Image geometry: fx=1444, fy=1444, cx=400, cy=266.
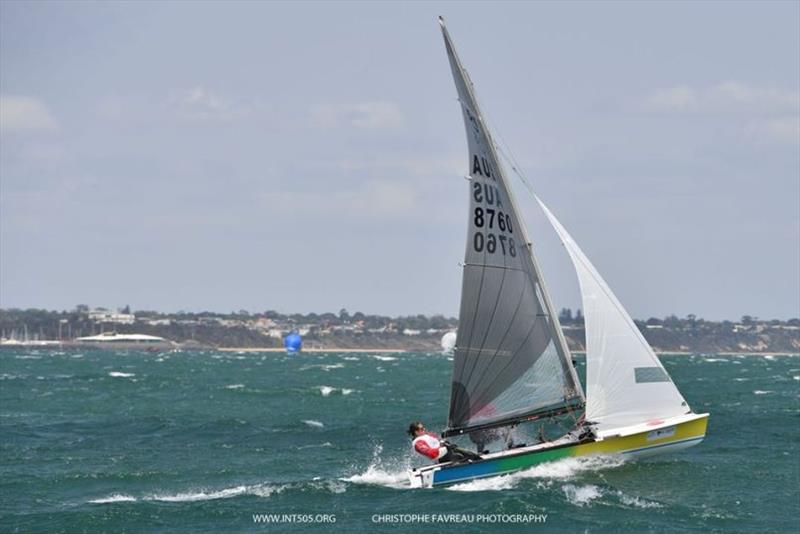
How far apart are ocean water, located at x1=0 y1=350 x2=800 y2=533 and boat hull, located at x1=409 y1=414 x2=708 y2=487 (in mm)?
271

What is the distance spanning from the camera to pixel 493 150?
34469 mm

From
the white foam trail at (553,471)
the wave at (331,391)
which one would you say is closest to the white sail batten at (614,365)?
the white foam trail at (553,471)

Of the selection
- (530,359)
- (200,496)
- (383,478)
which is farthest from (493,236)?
(200,496)

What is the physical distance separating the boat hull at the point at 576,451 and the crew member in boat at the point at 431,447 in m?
0.34

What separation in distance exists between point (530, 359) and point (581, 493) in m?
3.94

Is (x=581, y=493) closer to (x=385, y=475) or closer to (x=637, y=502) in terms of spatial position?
(x=637, y=502)

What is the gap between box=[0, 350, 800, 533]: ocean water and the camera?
3103 centimetres

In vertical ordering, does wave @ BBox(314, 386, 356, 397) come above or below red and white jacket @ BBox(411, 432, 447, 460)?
below

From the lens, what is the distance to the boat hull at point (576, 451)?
34094mm

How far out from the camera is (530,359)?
3550cm

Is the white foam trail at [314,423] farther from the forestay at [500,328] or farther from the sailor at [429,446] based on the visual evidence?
the sailor at [429,446]

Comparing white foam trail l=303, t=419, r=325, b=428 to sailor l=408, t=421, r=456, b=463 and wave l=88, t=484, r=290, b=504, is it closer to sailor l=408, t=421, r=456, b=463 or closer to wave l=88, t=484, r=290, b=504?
wave l=88, t=484, r=290, b=504

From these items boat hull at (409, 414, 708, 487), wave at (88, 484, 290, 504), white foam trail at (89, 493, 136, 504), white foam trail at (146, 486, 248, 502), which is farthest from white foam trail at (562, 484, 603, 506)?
white foam trail at (89, 493, 136, 504)

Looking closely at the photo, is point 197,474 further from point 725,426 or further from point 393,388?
point 393,388
